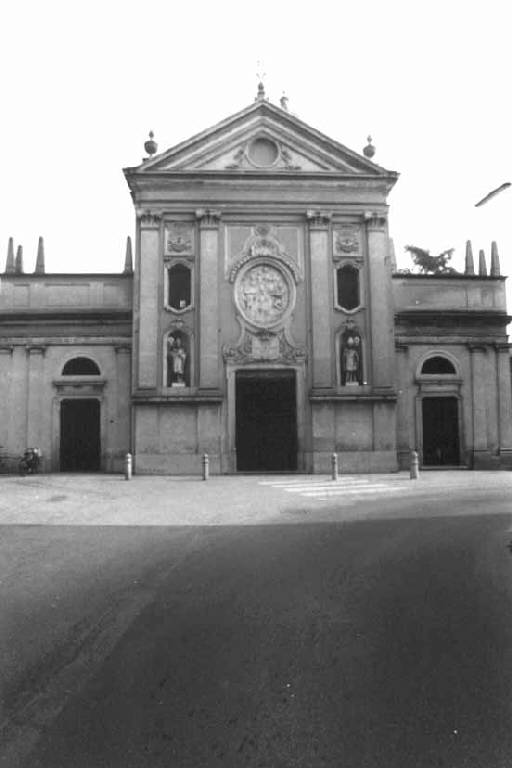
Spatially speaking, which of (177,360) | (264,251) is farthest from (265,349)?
(264,251)

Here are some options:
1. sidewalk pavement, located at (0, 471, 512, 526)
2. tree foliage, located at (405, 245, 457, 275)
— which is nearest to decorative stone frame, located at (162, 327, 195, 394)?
sidewalk pavement, located at (0, 471, 512, 526)

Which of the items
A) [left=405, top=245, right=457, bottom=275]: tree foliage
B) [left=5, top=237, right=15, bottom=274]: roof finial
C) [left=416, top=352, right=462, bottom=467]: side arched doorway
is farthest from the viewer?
[left=405, top=245, right=457, bottom=275]: tree foliage

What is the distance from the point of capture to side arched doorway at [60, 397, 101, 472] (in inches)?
951

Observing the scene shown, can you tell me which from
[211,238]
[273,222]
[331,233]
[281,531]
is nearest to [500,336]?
[331,233]

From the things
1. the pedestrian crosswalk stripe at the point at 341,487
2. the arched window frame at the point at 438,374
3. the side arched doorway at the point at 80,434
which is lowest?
the pedestrian crosswalk stripe at the point at 341,487

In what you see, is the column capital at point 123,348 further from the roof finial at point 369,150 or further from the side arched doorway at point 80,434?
the roof finial at point 369,150

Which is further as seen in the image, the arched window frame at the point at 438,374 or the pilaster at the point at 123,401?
the arched window frame at the point at 438,374

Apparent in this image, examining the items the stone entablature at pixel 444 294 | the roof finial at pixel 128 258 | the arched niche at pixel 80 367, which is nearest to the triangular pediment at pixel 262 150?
the roof finial at pixel 128 258

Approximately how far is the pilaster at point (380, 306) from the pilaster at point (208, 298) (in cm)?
553

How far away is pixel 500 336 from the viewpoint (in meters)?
25.2

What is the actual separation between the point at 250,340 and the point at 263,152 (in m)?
7.07

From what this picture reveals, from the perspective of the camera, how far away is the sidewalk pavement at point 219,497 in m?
11.9

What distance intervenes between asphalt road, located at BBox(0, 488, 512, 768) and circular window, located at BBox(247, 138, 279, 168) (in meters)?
18.5

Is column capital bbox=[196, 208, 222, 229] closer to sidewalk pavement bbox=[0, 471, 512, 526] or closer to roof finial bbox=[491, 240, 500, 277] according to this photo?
sidewalk pavement bbox=[0, 471, 512, 526]
